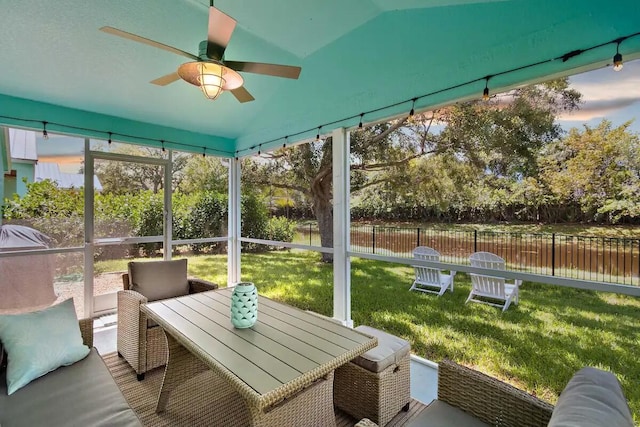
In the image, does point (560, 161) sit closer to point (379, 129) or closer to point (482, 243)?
point (482, 243)

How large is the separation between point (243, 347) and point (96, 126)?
3.61m

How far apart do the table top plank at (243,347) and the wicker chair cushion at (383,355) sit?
728mm

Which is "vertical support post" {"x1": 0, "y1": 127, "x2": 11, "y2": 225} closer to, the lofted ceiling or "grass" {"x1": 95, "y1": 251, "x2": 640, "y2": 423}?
the lofted ceiling

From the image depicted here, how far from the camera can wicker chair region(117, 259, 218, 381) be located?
8.07 feet

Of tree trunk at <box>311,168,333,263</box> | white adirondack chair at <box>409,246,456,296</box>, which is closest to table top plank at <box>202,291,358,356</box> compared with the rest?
white adirondack chair at <box>409,246,456,296</box>

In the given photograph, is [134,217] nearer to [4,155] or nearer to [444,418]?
[4,155]

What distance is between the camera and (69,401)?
1.42 meters

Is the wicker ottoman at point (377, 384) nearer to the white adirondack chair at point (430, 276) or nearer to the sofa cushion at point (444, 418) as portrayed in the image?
→ the sofa cushion at point (444, 418)

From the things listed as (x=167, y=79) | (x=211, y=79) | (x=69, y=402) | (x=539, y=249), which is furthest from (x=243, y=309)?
(x=539, y=249)

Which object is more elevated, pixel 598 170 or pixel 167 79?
pixel 167 79

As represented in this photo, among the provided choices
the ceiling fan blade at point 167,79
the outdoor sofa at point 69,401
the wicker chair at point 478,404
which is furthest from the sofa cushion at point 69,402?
the ceiling fan blade at point 167,79

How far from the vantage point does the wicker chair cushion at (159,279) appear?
2945 millimetres

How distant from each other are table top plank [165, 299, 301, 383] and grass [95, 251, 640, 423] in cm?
190

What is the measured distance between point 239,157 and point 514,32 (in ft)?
13.1
